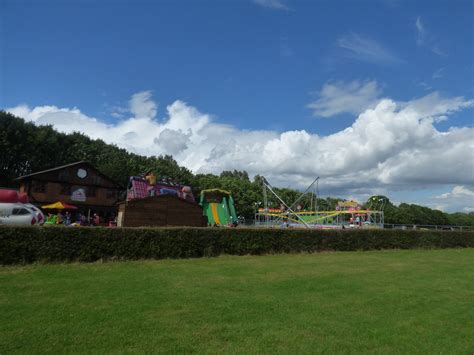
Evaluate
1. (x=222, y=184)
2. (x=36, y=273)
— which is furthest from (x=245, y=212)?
(x=36, y=273)

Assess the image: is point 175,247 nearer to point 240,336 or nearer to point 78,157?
point 240,336

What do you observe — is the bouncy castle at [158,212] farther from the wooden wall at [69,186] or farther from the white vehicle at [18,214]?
the wooden wall at [69,186]

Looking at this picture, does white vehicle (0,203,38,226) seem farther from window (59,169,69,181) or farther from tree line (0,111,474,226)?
tree line (0,111,474,226)

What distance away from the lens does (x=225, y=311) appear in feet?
22.1

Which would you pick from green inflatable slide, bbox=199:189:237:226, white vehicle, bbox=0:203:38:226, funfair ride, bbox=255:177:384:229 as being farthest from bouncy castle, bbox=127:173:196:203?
white vehicle, bbox=0:203:38:226

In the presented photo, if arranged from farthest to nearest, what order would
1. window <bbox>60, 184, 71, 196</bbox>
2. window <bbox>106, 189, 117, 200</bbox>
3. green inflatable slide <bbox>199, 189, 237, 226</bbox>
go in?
window <bbox>106, 189, 117, 200</bbox>, window <bbox>60, 184, 71, 196</bbox>, green inflatable slide <bbox>199, 189, 237, 226</bbox>

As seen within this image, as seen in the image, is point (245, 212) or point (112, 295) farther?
point (245, 212)

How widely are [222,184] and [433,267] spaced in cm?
5781

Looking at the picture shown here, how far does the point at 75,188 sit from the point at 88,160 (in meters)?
16.2

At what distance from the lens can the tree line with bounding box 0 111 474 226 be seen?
144 ft

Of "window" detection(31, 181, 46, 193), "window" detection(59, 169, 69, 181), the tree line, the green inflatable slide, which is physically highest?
the tree line

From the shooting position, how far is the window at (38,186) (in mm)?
37500

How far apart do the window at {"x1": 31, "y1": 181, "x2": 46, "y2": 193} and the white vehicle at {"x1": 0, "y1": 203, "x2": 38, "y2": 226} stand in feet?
69.8

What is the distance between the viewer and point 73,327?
18.0 feet
